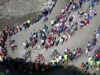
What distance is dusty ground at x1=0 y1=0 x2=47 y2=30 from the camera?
128ft

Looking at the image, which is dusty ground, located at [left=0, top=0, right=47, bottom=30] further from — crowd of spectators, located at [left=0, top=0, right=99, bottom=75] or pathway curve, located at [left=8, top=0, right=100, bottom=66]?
pathway curve, located at [left=8, top=0, right=100, bottom=66]

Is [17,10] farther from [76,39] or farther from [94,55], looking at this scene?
[94,55]

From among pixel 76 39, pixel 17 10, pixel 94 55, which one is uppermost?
pixel 17 10

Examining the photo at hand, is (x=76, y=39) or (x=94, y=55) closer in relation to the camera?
(x=94, y=55)

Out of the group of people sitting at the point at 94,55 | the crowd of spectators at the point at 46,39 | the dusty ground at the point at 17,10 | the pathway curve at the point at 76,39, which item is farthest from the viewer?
the dusty ground at the point at 17,10

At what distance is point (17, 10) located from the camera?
135ft

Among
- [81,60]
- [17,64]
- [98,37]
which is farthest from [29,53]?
[98,37]

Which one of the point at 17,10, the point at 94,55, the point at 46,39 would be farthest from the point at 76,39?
the point at 17,10

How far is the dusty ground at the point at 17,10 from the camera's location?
38.9m

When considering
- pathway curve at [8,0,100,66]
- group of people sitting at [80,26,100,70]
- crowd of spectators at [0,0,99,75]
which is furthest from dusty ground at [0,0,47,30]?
group of people sitting at [80,26,100,70]

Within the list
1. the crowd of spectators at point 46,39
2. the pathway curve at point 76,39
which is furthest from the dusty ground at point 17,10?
the pathway curve at point 76,39

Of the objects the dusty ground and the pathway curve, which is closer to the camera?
the pathway curve

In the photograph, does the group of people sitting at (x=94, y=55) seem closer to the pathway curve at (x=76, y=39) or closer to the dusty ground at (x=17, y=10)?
the pathway curve at (x=76, y=39)

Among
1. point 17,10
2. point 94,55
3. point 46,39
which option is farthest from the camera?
Result: point 17,10
